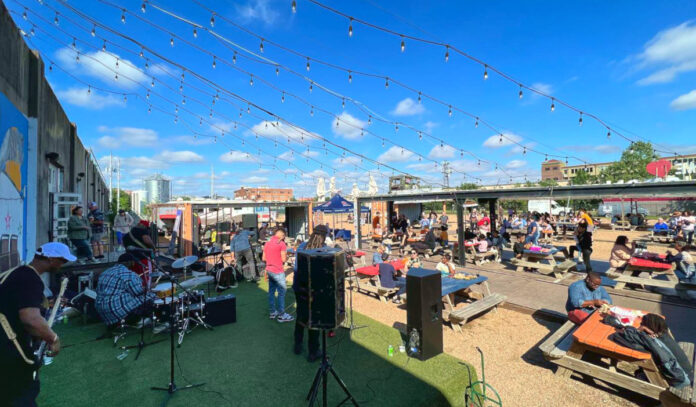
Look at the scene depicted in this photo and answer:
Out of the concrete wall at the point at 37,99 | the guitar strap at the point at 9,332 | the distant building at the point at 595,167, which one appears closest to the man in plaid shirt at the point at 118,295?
the concrete wall at the point at 37,99

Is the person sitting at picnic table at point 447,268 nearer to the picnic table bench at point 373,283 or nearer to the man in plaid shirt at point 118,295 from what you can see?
the picnic table bench at point 373,283

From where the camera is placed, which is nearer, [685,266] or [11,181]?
[11,181]

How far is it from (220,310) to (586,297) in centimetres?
595

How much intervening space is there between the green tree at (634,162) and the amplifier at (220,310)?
5091 cm

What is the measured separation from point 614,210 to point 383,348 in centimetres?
3955

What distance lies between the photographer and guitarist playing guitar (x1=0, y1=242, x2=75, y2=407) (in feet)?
6.35

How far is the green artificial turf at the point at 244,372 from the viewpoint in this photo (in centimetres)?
333

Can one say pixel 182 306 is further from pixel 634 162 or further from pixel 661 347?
pixel 634 162

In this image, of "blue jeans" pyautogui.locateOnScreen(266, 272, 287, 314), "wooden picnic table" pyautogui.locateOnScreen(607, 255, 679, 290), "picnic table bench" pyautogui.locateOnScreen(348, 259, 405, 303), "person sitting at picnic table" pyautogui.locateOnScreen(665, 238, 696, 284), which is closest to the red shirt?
"blue jeans" pyautogui.locateOnScreen(266, 272, 287, 314)

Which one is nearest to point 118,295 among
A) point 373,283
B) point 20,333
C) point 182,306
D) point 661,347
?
point 182,306

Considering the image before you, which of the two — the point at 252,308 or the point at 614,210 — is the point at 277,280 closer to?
the point at 252,308

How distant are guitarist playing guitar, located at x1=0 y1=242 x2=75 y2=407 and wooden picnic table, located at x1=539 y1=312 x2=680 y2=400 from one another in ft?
16.2

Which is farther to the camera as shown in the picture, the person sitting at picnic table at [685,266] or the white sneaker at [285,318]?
the person sitting at picnic table at [685,266]

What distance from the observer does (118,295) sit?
181 inches
